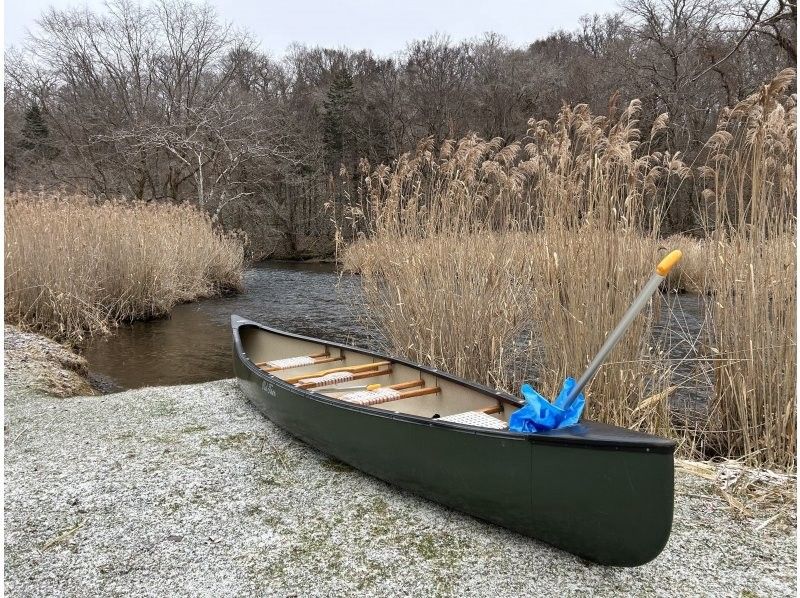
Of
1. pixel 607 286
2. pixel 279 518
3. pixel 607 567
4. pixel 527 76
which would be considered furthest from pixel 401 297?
pixel 527 76

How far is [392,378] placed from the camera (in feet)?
11.6

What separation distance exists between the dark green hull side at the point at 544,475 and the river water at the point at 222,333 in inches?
56.1

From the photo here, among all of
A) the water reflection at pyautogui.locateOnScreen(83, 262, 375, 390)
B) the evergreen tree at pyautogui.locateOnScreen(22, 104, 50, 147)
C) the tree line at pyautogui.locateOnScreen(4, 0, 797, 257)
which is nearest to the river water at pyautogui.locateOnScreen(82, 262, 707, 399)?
the water reflection at pyautogui.locateOnScreen(83, 262, 375, 390)

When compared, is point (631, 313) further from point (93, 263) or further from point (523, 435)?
point (93, 263)

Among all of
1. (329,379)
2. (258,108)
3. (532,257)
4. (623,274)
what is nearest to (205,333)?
(329,379)

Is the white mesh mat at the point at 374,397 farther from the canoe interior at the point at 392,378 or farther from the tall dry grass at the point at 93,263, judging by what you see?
the tall dry grass at the point at 93,263

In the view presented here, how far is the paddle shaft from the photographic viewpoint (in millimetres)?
1661

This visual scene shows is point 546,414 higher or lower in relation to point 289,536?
higher

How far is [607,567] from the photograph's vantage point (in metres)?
1.99

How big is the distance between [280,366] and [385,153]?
16219mm

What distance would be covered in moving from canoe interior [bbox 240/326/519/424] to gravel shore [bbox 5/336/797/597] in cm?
49

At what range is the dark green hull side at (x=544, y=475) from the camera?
173 cm

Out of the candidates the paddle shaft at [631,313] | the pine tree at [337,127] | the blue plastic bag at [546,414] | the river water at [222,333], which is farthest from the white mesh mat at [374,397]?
the pine tree at [337,127]

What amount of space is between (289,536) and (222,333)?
5267 millimetres
